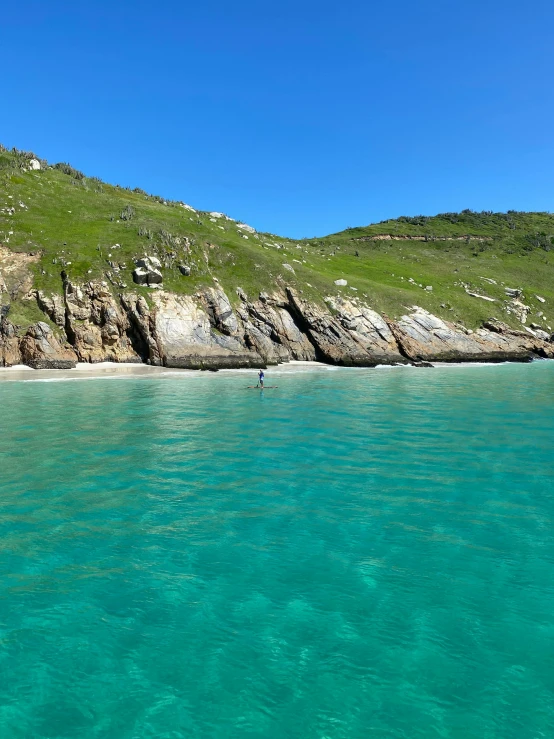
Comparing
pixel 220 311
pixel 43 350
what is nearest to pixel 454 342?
pixel 220 311

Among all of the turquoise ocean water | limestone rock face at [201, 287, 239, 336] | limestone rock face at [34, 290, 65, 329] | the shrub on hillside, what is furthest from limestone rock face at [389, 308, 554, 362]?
the turquoise ocean water

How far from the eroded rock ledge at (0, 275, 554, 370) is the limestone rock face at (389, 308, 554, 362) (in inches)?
8.9

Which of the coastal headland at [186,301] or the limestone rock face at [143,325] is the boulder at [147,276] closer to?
the coastal headland at [186,301]

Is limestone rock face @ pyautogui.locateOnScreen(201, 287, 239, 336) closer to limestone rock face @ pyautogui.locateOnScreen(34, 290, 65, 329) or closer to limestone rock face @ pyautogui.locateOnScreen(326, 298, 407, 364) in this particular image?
limestone rock face @ pyautogui.locateOnScreen(326, 298, 407, 364)

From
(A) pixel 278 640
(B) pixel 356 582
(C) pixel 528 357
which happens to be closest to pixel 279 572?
(B) pixel 356 582

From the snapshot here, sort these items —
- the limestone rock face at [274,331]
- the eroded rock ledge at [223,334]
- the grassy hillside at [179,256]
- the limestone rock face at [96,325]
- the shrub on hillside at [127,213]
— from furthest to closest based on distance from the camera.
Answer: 1. the shrub on hillside at [127,213]
2. the limestone rock face at [274,331]
3. the grassy hillside at [179,256]
4. the limestone rock face at [96,325]
5. the eroded rock ledge at [223,334]

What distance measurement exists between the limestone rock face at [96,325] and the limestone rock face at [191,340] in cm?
539

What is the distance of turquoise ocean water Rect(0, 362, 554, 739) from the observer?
7.42 metres

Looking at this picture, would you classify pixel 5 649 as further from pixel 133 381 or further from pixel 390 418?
pixel 133 381

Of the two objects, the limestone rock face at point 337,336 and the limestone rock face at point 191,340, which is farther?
the limestone rock face at point 337,336

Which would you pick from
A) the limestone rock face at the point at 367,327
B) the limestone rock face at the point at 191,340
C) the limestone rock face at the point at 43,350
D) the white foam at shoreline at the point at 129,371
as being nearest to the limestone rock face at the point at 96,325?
the white foam at shoreline at the point at 129,371

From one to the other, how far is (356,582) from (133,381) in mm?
47494

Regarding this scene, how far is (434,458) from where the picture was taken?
2195cm

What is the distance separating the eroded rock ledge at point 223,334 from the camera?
7219cm
